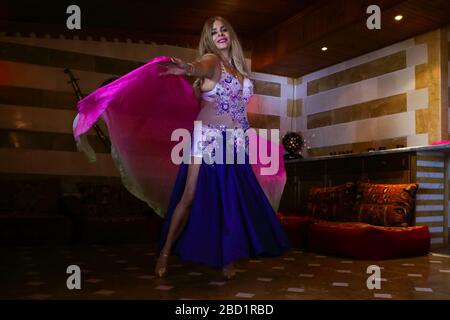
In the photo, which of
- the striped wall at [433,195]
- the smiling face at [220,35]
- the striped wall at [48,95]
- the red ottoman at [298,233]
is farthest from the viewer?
the striped wall at [48,95]

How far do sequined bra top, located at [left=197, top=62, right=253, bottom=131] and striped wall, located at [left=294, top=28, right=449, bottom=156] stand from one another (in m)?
2.88

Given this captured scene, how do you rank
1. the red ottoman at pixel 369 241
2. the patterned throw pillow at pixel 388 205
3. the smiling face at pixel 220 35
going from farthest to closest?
the patterned throw pillow at pixel 388 205 < the red ottoman at pixel 369 241 < the smiling face at pixel 220 35

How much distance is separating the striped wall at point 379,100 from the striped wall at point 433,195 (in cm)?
31

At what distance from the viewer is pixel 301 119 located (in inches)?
285

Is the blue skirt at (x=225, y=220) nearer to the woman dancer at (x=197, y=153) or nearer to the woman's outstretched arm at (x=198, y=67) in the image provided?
the woman dancer at (x=197, y=153)

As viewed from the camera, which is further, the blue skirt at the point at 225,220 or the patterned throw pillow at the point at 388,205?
the patterned throw pillow at the point at 388,205

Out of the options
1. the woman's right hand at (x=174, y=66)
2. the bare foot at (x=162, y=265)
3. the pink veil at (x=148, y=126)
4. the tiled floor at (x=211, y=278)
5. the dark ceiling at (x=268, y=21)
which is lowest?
the tiled floor at (x=211, y=278)

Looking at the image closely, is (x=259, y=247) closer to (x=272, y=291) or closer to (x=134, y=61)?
(x=272, y=291)

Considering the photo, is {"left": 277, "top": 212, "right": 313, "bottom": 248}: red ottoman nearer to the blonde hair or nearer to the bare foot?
the bare foot

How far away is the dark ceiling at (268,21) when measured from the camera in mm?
4855

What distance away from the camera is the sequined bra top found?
308cm

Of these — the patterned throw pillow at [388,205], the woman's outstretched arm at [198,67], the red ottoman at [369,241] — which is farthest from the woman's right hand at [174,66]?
the patterned throw pillow at [388,205]

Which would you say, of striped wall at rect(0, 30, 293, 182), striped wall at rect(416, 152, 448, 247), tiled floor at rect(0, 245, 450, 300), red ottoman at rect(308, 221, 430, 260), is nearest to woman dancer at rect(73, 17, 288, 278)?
tiled floor at rect(0, 245, 450, 300)

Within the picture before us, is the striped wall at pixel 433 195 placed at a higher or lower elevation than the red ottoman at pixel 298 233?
higher
